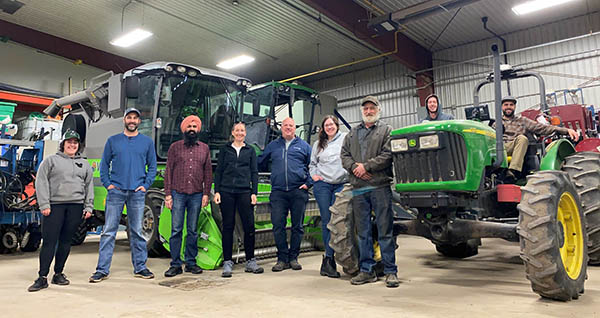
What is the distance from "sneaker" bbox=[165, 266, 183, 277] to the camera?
4.40m

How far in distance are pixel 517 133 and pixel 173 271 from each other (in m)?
3.69

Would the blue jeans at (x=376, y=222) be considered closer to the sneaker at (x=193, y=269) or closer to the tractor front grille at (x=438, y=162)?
the tractor front grille at (x=438, y=162)

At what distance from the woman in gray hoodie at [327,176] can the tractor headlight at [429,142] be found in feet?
3.46

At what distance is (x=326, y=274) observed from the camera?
14.0 feet

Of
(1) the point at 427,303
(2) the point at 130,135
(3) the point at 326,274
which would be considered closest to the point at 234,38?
(2) the point at 130,135

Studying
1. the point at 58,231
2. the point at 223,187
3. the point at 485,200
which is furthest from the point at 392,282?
the point at 58,231

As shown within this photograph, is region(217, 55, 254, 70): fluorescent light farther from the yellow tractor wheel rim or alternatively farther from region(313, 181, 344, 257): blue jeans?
the yellow tractor wheel rim

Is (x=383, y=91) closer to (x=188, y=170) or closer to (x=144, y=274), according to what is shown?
(x=188, y=170)

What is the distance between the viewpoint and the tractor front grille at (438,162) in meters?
3.33

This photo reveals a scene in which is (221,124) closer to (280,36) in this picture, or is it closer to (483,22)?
(280,36)

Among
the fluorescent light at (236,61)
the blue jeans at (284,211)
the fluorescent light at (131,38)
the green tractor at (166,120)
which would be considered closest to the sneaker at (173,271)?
the green tractor at (166,120)

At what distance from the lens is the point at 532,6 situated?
9836 mm

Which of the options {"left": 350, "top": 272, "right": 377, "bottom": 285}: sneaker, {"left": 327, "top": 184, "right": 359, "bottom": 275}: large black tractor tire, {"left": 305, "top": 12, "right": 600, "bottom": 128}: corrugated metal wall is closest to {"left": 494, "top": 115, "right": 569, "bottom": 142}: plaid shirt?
{"left": 327, "top": 184, "right": 359, "bottom": 275}: large black tractor tire

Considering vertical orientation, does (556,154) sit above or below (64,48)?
below
